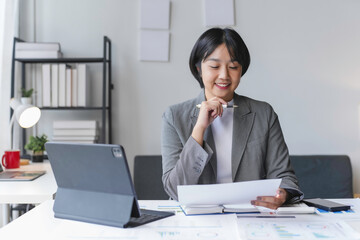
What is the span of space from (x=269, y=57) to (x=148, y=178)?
1.20 metres

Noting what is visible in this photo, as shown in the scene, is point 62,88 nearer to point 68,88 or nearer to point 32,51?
point 68,88

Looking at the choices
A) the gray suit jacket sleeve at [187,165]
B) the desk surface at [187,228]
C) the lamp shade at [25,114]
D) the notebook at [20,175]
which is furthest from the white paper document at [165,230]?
the lamp shade at [25,114]

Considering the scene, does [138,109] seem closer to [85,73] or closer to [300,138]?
[85,73]

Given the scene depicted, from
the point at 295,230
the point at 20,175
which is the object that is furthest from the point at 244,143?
the point at 20,175

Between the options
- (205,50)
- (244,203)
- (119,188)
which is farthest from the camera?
(205,50)

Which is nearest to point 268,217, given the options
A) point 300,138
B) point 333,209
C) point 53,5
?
point 333,209

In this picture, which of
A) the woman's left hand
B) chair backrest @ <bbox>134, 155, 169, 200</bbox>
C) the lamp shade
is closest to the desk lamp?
the lamp shade

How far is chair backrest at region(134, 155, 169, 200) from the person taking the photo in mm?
2779

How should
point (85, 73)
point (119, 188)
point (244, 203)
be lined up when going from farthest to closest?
point (85, 73) → point (244, 203) → point (119, 188)

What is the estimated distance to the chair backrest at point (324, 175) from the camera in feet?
9.10

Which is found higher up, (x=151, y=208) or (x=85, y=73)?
(x=85, y=73)

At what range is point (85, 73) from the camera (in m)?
2.75

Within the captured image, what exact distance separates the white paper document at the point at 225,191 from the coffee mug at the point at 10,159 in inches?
62.1

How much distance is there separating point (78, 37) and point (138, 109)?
666 millimetres
